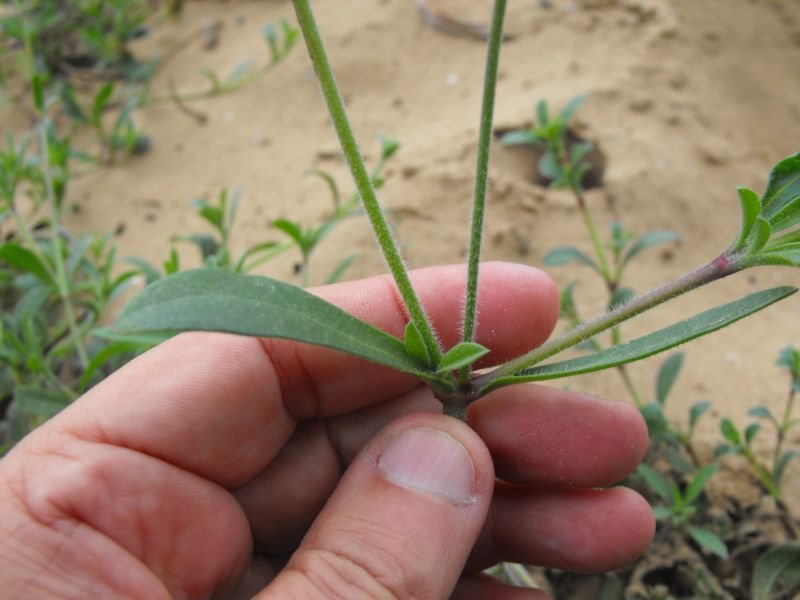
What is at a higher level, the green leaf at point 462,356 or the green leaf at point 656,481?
the green leaf at point 462,356

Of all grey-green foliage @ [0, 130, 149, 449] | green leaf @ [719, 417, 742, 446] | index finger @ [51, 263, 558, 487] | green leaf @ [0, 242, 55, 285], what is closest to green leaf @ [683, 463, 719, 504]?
green leaf @ [719, 417, 742, 446]

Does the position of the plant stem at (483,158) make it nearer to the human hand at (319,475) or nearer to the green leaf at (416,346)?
the green leaf at (416,346)

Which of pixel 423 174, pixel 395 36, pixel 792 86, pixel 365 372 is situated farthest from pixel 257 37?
pixel 365 372

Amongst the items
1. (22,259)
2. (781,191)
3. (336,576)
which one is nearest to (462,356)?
(336,576)

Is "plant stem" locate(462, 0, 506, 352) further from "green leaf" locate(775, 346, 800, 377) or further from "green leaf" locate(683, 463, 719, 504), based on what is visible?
"green leaf" locate(775, 346, 800, 377)

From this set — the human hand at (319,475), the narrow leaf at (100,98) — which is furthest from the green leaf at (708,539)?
the narrow leaf at (100,98)

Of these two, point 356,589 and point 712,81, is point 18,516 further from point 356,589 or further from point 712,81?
point 712,81
